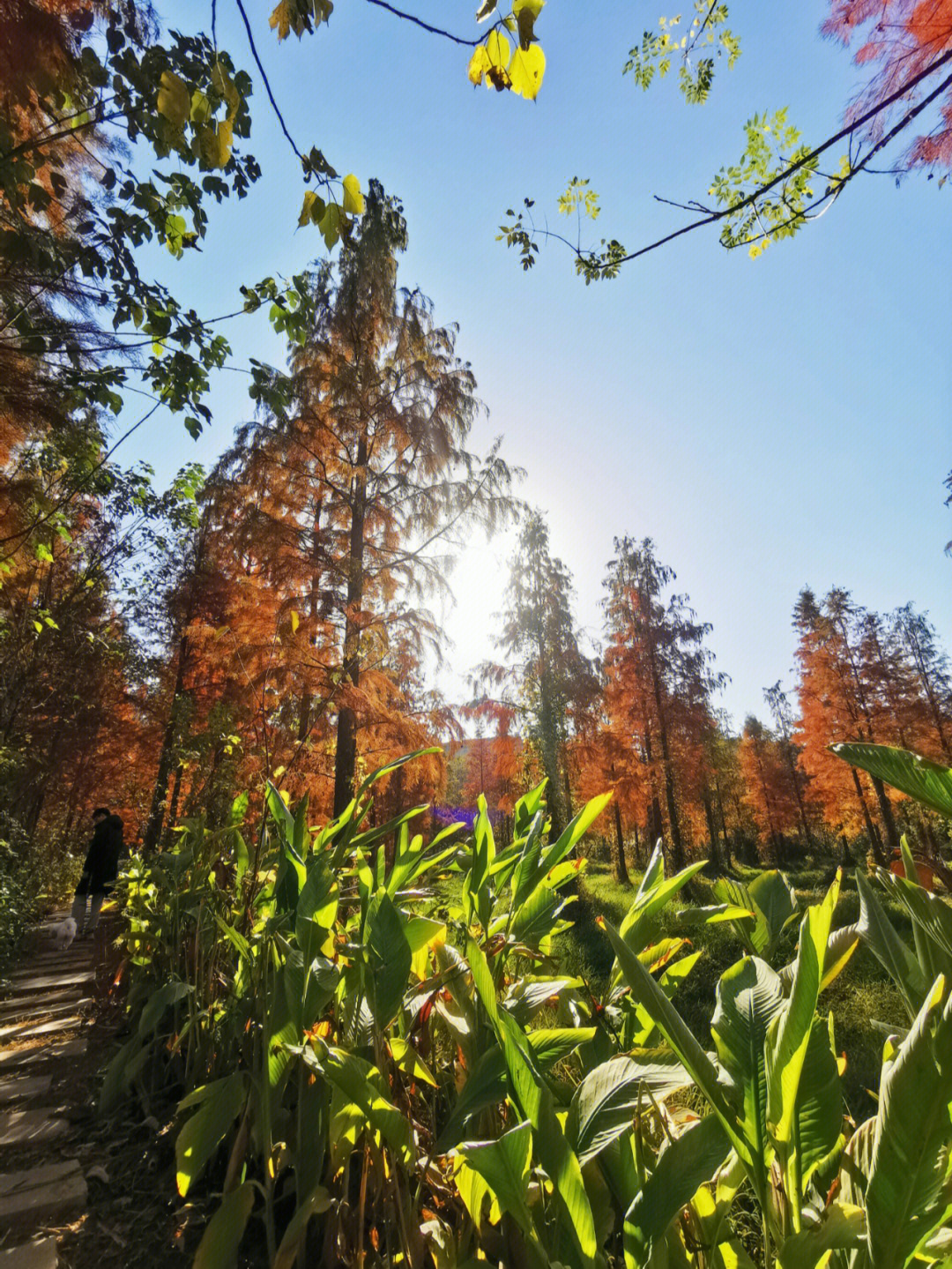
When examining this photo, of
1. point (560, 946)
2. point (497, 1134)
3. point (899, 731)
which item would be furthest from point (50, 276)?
point (899, 731)

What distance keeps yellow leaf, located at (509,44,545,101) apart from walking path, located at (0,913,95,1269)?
9.06ft

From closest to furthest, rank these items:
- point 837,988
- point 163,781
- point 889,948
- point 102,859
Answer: point 889,948
point 837,988
point 102,859
point 163,781

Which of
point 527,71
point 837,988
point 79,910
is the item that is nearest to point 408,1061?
point 527,71

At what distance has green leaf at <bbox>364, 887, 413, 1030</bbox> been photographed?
0.84 metres

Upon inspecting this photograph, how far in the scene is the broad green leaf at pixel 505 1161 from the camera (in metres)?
0.54

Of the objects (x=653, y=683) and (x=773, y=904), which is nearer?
(x=773, y=904)

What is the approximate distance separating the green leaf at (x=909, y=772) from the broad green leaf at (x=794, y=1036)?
0.15 meters

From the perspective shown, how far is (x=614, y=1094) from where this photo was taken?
67 centimetres

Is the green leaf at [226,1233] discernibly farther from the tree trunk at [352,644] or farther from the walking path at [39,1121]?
the tree trunk at [352,644]

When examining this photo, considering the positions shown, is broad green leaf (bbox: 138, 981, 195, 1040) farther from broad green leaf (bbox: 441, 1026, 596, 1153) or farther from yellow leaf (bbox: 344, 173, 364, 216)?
yellow leaf (bbox: 344, 173, 364, 216)

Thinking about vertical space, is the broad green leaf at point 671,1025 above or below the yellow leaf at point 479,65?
below

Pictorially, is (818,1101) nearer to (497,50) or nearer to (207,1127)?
(207,1127)

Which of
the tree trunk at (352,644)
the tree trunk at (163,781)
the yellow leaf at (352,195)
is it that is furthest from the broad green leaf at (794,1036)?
the tree trunk at (163,781)

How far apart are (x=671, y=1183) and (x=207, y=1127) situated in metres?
0.82
